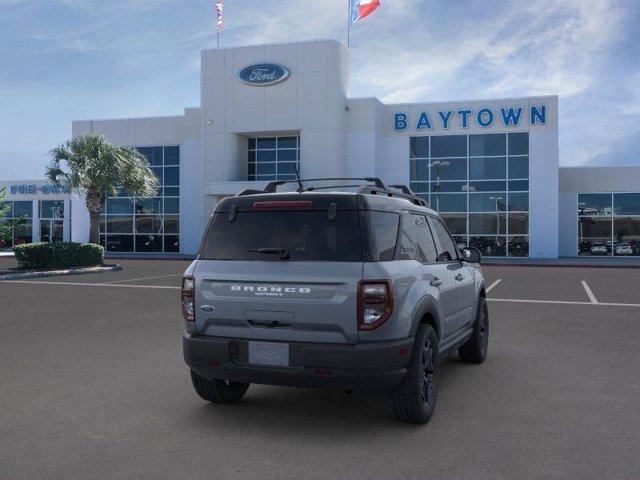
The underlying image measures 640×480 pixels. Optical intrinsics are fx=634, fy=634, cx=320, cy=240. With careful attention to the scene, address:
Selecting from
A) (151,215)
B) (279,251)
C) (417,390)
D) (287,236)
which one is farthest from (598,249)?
(279,251)

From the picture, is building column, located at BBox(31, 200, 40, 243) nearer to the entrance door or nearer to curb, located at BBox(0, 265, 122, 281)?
the entrance door

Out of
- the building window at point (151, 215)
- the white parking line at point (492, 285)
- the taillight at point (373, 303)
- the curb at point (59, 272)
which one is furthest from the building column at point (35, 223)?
the taillight at point (373, 303)

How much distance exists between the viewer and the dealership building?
33.2 metres

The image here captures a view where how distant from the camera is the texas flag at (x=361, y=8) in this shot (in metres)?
36.4

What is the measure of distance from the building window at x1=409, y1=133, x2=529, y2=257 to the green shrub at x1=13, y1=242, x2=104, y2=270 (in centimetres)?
1834

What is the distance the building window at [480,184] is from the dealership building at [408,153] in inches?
2.1

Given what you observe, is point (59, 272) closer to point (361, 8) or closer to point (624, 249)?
point (361, 8)

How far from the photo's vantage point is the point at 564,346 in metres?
8.34

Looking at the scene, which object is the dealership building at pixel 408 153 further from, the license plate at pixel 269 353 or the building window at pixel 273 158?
the license plate at pixel 269 353

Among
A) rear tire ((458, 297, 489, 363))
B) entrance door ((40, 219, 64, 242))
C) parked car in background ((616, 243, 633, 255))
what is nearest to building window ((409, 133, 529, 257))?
parked car in background ((616, 243, 633, 255))

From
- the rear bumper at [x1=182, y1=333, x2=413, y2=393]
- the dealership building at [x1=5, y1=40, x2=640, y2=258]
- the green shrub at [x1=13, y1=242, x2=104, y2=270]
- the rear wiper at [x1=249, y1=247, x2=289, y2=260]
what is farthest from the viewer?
the dealership building at [x1=5, y1=40, x2=640, y2=258]

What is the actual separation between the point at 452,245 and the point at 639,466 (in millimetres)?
3090

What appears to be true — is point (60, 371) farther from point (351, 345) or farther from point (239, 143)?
point (239, 143)

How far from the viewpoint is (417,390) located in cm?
479
